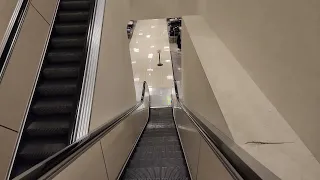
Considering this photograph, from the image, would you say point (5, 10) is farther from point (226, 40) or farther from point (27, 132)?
point (226, 40)

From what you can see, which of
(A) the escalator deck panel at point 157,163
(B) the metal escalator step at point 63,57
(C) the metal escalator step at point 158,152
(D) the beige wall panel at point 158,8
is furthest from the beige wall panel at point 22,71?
(D) the beige wall panel at point 158,8

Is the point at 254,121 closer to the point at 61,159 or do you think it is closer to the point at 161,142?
the point at 61,159

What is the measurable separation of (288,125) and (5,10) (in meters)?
3.58

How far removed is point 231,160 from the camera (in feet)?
3.57

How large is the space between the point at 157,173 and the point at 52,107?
168 centimetres

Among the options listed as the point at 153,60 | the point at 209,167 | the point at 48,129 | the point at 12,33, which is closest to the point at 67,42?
the point at 12,33

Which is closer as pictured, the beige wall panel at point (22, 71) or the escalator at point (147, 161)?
the escalator at point (147, 161)

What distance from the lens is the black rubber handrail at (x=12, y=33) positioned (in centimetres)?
260

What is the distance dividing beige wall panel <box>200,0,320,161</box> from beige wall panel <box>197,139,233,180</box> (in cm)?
48

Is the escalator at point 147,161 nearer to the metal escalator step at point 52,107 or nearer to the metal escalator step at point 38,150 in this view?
the metal escalator step at point 38,150

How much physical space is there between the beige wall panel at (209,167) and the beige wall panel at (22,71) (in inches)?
88.5

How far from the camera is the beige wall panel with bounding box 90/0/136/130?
2.63m

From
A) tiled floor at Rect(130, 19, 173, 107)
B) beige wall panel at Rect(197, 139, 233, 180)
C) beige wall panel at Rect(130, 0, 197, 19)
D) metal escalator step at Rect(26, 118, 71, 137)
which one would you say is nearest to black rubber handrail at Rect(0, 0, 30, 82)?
metal escalator step at Rect(26, 118, 71, 137)

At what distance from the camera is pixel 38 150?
8.32ft
